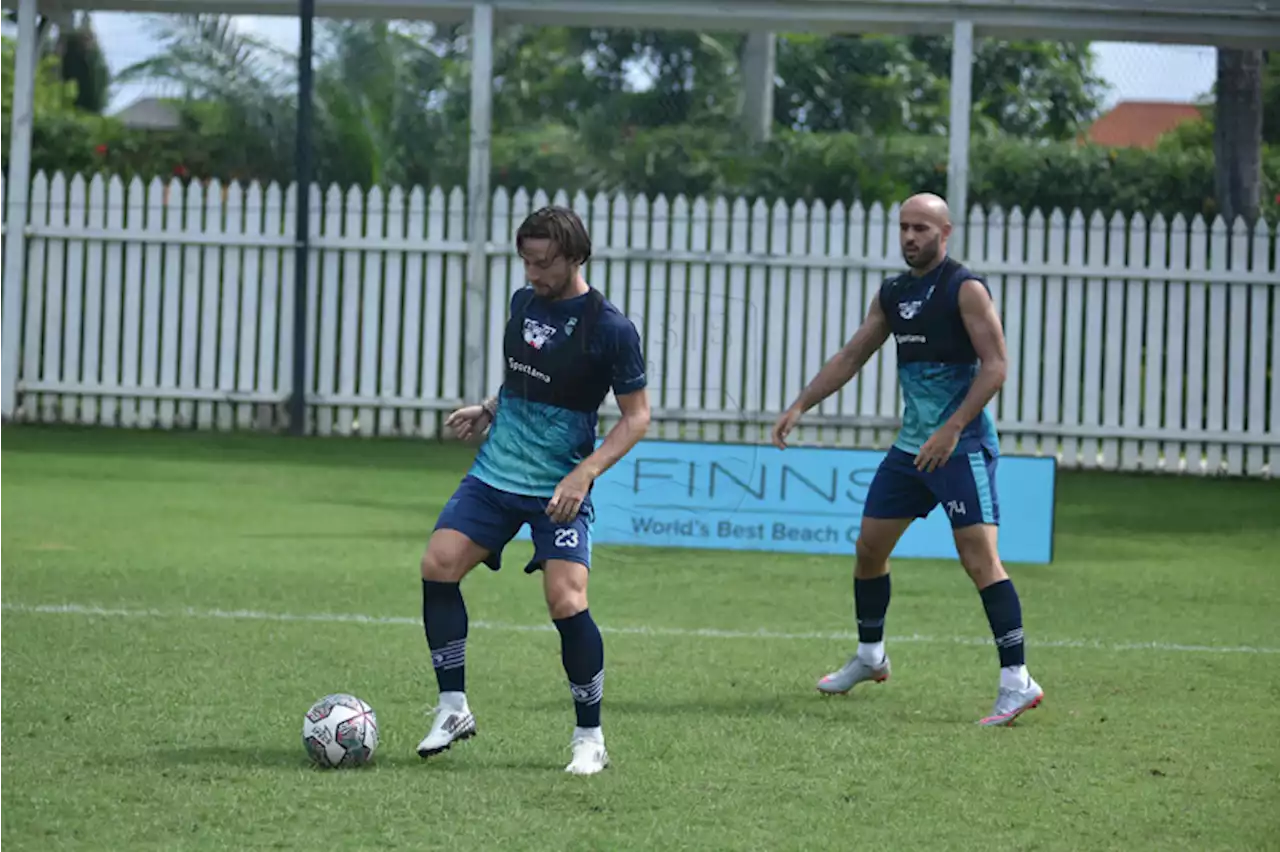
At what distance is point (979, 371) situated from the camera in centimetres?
765

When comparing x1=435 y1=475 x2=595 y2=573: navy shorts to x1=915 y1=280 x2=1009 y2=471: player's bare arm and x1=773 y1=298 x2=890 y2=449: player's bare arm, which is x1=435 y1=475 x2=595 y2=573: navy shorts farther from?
x1=773 y1=298 x2=890 y2=449: player's bare arm

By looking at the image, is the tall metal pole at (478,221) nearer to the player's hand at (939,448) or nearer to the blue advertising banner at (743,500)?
the blue advertising banner at (743,500)

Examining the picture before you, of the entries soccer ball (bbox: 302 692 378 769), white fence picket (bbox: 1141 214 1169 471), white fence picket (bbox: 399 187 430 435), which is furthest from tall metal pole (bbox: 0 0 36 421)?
soccer ball (bbox: 302 692 378 769)

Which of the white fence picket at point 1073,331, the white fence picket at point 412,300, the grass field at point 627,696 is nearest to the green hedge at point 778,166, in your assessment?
the white fence picket at point 412,300

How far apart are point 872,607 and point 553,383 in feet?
6.91

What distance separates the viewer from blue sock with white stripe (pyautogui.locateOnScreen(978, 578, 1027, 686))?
24.8 feet

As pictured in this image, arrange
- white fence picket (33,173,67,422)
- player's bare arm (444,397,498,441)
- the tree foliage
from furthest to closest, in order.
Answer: the tree foliage
white fence picket (33,173,67,422)
player's bare arm (444,397,498,441)

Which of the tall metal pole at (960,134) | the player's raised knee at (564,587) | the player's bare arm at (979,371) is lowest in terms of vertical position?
the player's raised knee at (564,587)

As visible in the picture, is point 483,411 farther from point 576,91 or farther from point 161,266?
point 576,91

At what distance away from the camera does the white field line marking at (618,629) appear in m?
9.27

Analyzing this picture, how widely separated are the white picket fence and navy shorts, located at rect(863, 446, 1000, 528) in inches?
376

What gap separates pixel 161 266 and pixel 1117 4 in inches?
328

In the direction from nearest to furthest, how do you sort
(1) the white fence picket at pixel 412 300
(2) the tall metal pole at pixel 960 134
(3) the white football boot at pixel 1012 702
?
(3) the white football boot at pixel 1012 702 → (2) the tall metal pole at pixel 960 134 → (1) the white fence picket at pixel 412 300

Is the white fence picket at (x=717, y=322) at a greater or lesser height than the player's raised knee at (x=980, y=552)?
greater
